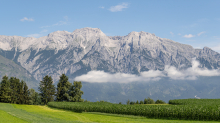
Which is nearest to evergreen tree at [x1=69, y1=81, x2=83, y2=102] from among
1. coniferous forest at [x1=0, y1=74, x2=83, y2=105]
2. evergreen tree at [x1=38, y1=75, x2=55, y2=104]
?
coniferous forest at [x1=0, y1=74, x2=83, y2=105]

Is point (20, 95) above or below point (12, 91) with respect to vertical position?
below

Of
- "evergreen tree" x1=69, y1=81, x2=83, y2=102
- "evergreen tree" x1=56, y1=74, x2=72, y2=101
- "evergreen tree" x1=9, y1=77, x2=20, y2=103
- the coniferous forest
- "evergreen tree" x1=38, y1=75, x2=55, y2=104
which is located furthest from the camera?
"evergreen tree" x1=38, y1=75, x2=55, y2=104

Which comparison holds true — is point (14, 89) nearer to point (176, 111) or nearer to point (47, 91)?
point (47, 91)

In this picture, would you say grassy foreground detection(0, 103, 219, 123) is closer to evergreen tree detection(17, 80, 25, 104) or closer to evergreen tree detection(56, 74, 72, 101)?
evergreen tree detection(17, 80, 25, 104)

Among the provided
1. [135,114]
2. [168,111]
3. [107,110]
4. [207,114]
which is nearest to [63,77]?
[107,110]

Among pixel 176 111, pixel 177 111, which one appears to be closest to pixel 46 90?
pixel 176 111

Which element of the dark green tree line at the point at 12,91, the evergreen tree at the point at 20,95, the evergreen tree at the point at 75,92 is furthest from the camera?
the evergreen tree at the point at 75,92

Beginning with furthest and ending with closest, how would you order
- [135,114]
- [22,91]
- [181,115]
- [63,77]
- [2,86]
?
1. [63,77]
2. [22,91]
3. [2,86]
4. [135,114]
5. [181,115]

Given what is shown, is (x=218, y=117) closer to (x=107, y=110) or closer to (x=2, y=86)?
(x=107, y=110)

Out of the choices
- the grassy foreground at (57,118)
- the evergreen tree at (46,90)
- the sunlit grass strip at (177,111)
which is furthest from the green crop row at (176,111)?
the evergreen tree at (46,90)

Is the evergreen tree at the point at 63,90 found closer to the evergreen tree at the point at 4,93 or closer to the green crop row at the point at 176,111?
the evergreen tree at the point at 4,93

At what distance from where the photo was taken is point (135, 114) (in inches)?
2280

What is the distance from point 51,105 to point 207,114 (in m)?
68.3

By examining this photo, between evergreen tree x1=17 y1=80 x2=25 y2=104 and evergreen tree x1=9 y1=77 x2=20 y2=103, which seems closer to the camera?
evergreen tree x1=9 y1=77 x2=20 y2=103
